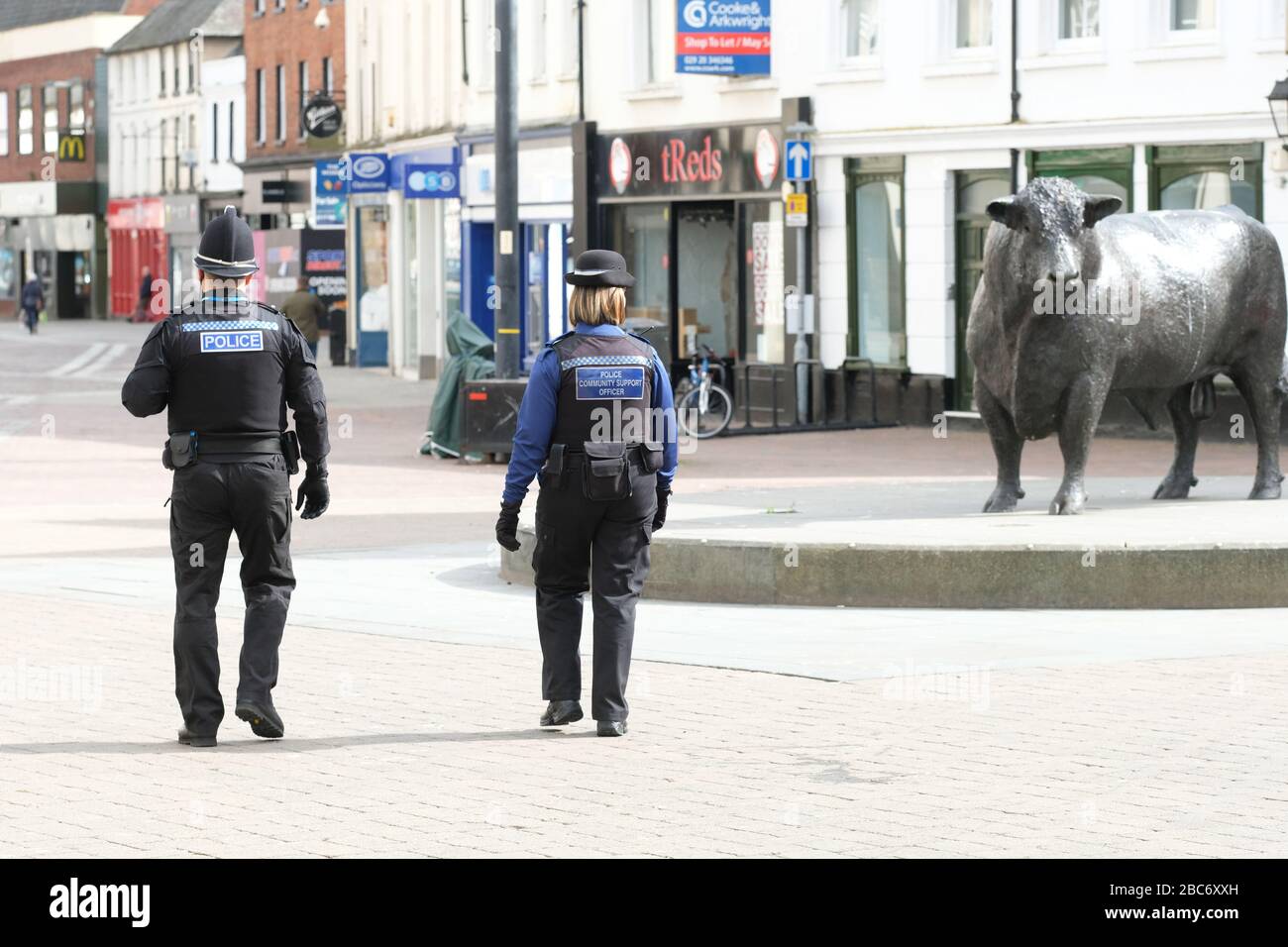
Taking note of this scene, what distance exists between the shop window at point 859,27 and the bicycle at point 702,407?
4.39 m

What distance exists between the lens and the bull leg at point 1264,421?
1619 cm

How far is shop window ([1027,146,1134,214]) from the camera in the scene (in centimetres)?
2698

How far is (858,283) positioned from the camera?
3095 cm

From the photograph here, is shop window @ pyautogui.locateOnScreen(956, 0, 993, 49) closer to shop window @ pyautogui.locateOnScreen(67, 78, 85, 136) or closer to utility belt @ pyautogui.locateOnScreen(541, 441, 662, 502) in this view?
utility belt @ pyautogui.locateOnScreen(541, 441, 662, 502)

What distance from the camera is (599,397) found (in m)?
9.77

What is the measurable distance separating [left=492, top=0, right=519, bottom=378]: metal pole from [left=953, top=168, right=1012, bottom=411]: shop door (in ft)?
23.1

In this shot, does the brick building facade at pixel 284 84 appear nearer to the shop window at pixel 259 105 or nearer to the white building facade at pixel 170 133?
the shop window at pixel 259 105

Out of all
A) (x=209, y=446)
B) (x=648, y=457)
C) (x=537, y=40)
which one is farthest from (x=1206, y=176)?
(x=209, y=446)

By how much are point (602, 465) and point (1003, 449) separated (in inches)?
245

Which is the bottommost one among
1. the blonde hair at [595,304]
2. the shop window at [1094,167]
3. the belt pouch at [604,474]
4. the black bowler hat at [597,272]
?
the belt pouch at [604,474]

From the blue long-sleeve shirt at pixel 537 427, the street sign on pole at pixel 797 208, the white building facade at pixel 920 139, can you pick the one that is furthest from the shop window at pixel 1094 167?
the blue long-sleeve shirt at pixel 537 427

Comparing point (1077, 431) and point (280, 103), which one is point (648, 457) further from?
point (280, 103)
